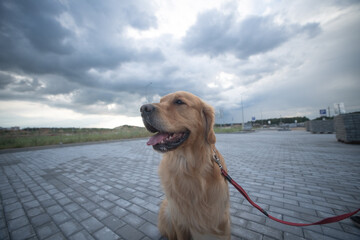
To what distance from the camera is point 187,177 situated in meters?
1.87

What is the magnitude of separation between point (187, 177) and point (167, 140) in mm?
543

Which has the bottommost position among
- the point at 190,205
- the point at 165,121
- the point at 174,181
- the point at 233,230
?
the point at 233,230

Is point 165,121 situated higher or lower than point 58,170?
higher

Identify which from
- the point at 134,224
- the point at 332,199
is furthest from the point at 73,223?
the point at 332,199

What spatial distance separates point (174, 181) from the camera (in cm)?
187

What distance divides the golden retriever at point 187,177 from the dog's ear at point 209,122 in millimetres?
15

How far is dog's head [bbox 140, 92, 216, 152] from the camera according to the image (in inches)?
70.4

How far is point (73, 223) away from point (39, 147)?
12.3 m

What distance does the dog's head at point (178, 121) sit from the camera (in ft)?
5.86

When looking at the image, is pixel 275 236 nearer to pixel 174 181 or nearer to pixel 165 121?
pixel 174 181

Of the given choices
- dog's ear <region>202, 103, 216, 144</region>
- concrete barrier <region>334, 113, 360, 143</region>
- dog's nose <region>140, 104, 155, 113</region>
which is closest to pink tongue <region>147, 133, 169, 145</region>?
dog's nose <region>140, 104, 155, 113</region>

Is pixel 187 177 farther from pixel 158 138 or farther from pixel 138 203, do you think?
pixel 138 203

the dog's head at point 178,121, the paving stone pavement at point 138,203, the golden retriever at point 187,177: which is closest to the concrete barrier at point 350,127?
the paving stone pavement at point 138,203

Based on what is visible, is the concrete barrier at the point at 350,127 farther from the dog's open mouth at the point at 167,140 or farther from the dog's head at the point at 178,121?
the dog's open mouth at the point at 167,140
